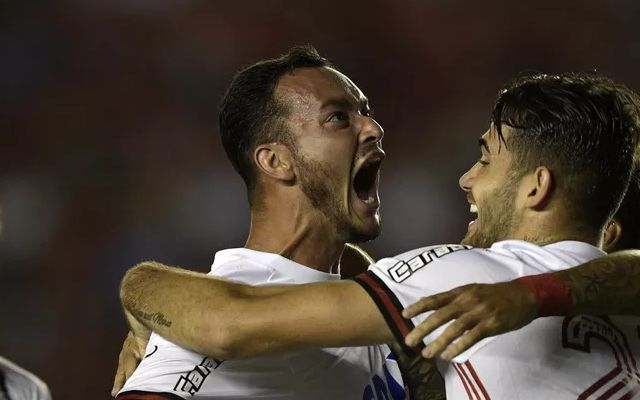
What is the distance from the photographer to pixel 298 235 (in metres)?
2.83

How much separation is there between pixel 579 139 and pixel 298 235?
96 cm

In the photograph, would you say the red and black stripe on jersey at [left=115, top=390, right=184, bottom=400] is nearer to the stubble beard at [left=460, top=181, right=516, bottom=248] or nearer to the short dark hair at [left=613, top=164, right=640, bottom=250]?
the stubble beard at [left=460, top=181, right=516, bottom=248]

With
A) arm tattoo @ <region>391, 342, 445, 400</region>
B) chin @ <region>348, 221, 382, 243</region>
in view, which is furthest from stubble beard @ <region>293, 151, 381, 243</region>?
arm tattoo @ <region>391, 342, 445, 400</region>

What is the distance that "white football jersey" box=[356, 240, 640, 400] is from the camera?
192cm

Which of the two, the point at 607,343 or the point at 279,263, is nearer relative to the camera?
the point at 607,343

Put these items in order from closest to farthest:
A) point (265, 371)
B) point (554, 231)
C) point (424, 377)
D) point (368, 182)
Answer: point (554, 231) → point (265, 371) → point (424, 377) → point (368, 182)

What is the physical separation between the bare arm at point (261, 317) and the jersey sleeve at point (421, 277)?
3cm

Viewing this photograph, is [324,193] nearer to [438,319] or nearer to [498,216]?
[498,216]

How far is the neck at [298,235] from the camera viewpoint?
9.25ft

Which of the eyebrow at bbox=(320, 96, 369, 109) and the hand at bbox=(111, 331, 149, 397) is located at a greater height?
the eyebrow at bbox=(320, 96, 369, 109)

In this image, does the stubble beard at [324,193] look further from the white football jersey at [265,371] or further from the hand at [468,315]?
the hand at [468,315]

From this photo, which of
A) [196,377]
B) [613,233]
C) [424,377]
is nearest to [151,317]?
[196,377]

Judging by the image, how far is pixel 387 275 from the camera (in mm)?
1986

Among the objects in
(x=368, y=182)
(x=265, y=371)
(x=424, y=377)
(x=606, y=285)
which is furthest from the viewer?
(x=368, y=182)
